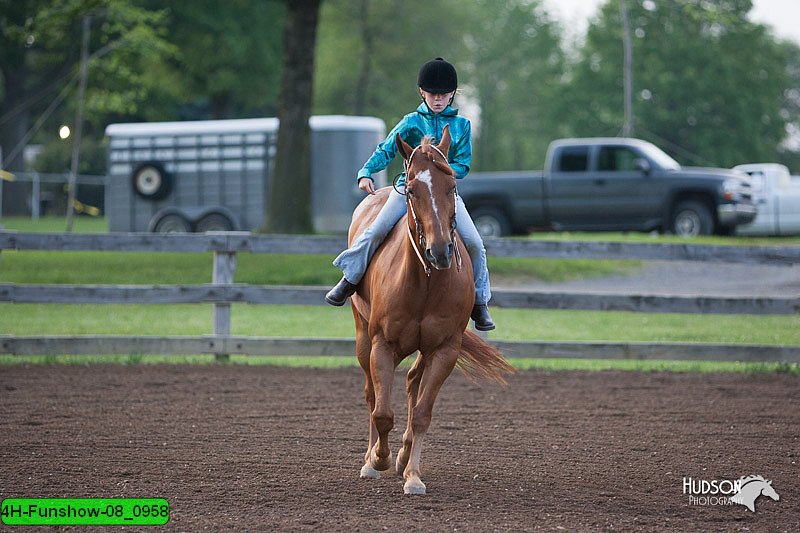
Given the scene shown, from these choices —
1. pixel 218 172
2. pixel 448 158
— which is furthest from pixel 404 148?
pixel 218 172

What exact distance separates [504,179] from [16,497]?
18293mm

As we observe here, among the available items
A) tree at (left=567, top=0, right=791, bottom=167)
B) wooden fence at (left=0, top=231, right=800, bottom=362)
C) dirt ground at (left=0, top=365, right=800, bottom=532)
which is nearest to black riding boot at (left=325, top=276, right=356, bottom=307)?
dirt ground at (left=0, top=365, right=800, bottom=532)

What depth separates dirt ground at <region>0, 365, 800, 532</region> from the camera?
203 inches

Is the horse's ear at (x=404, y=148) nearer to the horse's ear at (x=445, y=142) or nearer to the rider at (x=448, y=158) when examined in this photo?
the horse's ear at (x=445, y=142)

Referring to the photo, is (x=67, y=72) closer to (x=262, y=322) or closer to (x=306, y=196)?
(x=306, y=196)

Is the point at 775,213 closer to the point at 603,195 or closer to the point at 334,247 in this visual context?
the point at 603,195

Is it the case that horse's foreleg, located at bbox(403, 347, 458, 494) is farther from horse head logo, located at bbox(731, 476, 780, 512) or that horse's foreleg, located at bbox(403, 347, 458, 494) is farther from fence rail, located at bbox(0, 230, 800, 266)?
fence rail, located at bbox(0, 230, 800, 266)

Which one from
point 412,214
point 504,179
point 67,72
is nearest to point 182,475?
point 412,214

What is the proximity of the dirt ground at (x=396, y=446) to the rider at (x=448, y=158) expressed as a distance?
1.08 metres

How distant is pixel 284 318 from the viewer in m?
15.0

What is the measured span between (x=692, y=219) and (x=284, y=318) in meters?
10.8

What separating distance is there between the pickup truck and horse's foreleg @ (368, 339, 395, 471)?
16590 millimetres

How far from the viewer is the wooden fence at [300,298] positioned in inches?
410

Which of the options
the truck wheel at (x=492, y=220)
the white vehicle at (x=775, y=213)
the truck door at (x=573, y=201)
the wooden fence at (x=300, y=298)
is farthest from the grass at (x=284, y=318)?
the white vehicle at (x=775, y=213)
